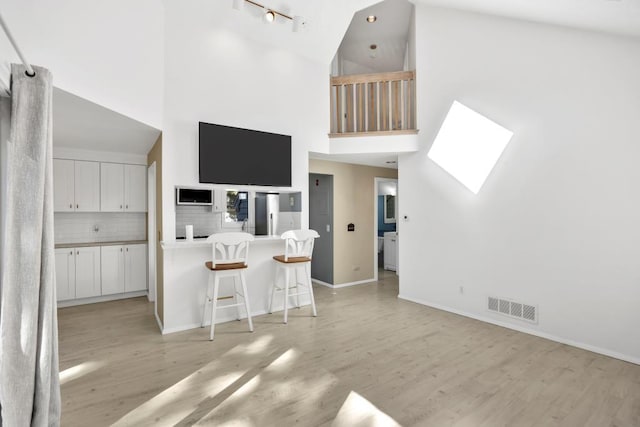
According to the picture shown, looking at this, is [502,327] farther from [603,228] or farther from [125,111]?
[125,111]

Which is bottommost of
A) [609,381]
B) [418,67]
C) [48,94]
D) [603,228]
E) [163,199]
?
[609,381]

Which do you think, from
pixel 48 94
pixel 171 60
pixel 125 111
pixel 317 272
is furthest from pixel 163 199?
pixel 317 272

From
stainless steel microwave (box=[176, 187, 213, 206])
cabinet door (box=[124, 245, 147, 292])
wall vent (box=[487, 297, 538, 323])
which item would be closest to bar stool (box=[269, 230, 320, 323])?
stainless steel microwave (box=[176, 187, 213, 206])

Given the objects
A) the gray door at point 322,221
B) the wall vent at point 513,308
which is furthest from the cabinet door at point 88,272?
the wall vent at point 513,308

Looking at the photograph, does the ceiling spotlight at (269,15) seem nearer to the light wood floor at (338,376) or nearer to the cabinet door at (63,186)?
the cabinet door at (63,186)

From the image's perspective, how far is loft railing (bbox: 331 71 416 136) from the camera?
491cm

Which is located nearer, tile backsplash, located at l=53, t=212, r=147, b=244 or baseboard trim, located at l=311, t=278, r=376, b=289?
tile backsplash, located at l=53, t=212, r=147, b=244

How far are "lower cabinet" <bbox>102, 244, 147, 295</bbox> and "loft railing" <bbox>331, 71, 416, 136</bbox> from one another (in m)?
3.77

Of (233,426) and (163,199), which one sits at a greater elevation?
(163,199)

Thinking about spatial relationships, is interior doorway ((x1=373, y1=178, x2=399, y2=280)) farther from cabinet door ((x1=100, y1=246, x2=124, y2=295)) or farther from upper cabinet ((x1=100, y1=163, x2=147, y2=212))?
cabinet door ((x1=100, y1=246, x2=124, y2=295))

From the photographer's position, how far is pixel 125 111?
2936mm

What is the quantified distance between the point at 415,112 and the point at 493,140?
131cm

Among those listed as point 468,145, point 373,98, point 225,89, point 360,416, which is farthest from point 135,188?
point 468,145

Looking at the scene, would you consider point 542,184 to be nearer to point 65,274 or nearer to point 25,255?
point 25,255
